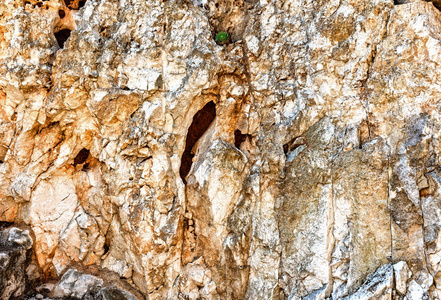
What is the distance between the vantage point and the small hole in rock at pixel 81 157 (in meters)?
10.4

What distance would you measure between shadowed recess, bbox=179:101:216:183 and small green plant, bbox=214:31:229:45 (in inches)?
73.3

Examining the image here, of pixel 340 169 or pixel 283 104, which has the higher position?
pixel 283 104

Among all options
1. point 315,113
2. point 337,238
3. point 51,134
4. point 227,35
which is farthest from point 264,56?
point 51,134

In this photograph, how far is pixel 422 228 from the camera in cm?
655

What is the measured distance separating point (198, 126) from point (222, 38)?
2.74m

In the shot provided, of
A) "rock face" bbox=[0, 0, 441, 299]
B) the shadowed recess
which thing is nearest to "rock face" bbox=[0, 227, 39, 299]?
"rock face" bbox=[0, 0, 441, 299]

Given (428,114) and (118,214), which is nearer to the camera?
(428,114)

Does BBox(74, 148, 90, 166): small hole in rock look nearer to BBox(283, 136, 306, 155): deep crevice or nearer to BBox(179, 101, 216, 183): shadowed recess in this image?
BBox(179, 101, 216, 183): shadowed recess

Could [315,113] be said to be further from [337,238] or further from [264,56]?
[337,238]

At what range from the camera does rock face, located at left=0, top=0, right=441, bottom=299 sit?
699cm

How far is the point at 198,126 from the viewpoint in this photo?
9.84 meters

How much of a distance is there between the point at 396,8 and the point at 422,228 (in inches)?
191

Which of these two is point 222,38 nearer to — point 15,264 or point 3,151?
point 3,151

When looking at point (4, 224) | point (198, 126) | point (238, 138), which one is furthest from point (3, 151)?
point (238, 138)
